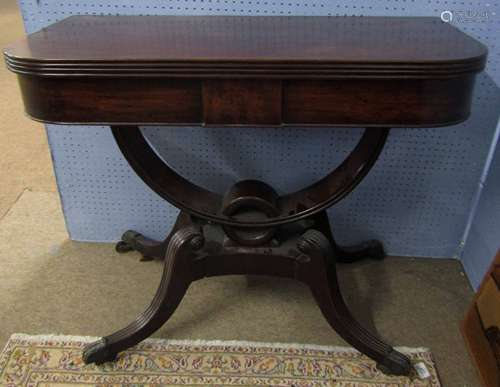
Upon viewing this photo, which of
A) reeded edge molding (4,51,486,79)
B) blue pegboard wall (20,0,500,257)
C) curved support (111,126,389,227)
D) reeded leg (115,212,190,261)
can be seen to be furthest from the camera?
reeded leg (115,212,190,261)

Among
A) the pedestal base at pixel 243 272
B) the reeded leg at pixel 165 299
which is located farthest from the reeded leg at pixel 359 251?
the reeded leg at pixel 165 299

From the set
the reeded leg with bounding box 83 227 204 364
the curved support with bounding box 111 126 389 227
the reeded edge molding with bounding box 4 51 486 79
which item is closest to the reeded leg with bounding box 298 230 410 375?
the curved support with bounding box 111 126 389 227

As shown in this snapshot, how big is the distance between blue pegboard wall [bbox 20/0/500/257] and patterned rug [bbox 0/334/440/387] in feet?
1.47

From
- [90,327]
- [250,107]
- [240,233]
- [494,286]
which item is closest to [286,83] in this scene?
[250,107]

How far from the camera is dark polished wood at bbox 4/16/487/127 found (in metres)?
0.82

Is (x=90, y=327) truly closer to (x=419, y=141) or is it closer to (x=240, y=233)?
(x=240, y=233)

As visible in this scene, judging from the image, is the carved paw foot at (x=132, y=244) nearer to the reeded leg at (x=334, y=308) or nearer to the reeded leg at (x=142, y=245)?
the reeded leg at (x=142, y=245)

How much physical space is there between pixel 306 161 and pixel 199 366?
0.66m

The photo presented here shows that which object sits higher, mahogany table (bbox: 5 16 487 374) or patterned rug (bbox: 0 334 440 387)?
mahogany table (bbox: 5 16 487 374)

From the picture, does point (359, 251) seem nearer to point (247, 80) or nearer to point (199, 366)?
point (199, 366)

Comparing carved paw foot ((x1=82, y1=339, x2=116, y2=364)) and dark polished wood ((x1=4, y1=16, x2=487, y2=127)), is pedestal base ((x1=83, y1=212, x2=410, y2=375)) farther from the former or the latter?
dark polished wood ((x1=4, y1=16, x2=487, y2=127))

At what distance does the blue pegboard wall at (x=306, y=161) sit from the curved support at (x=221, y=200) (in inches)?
7.0

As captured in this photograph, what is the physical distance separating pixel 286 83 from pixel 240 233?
0.48 meters

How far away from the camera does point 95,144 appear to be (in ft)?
4.77
